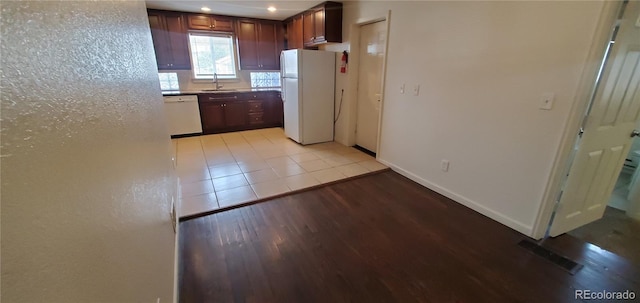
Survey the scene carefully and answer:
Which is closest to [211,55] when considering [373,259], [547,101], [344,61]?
[344,61]

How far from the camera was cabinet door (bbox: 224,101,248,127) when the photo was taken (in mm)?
5009

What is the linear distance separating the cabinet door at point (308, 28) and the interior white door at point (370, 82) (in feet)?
2.99

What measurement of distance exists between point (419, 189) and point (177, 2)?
4392mm

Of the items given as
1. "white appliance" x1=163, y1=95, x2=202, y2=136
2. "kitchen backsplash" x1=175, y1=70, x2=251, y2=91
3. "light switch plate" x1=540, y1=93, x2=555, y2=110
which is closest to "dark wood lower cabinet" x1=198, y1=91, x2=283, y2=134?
"white appliance" x1=163, y1=95, x2=202, y2=136

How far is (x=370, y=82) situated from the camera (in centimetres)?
380

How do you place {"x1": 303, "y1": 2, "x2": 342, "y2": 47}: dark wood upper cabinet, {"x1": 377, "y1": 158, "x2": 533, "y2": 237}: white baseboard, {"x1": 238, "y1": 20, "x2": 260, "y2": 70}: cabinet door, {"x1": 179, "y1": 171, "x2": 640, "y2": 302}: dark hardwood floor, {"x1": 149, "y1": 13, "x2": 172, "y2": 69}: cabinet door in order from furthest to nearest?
{"x1": 238, "y1": 20, "x2": 260, "y2": 70}: cabinet door, {"x1": 149, "y1": 13, "x2": 172, "y2": 69}: cabinet door, {"x1": 303, "y1": 2, "x2": 342, "y2": 47}: dark wood upper cabinet, {"x1": 377, "y1": 158, "x2": 533, "y2": 237}: white baseboard, {"x1": 179, "y1": 171, "x2": 640, "y2": 302}: dark hardwood floor

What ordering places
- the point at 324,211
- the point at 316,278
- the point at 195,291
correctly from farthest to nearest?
the point at 324,211 → the point at 316,278 → the point at 195,291

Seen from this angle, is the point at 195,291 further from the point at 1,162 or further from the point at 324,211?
the point at 1,162

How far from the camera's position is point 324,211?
7.96 ft

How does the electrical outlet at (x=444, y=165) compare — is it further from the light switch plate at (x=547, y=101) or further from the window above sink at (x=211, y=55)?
the window above sink at (x=211, y=55)

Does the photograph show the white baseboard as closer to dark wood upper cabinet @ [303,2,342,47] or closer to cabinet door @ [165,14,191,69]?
dark wood upper cabinet @ [303,2,342,47]

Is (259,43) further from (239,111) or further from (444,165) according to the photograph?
(444,165)

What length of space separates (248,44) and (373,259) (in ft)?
15.8

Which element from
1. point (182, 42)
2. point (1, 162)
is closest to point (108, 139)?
point (1, 162)
